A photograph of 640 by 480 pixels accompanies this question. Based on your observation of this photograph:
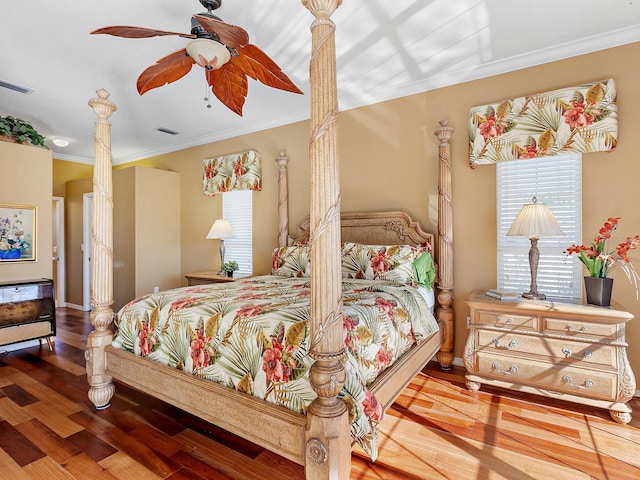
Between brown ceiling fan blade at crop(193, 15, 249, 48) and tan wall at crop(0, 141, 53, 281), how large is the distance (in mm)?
3364

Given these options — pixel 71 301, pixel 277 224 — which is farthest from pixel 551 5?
pixel 71 301

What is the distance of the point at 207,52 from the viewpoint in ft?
6.81

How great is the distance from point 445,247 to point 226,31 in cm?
240

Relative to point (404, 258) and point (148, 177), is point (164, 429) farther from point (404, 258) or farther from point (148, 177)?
point (148, 177)

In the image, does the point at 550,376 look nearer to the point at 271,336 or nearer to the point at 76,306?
the point at 271,336

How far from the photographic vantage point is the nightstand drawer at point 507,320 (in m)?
2.53

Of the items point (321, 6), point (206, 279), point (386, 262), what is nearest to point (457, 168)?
point (386, 262)

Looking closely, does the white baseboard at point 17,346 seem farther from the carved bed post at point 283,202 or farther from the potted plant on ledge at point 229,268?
the carved bed post at point 283,202

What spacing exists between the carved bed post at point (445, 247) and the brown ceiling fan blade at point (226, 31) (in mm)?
1950

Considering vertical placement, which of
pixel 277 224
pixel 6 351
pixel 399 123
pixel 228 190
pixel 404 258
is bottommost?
pixel 6 351

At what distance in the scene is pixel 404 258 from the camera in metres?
3.08

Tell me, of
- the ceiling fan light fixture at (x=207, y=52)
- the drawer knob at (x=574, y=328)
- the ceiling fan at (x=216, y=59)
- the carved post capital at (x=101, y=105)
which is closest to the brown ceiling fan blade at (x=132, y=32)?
the ceiling fan at (x=216, y=59)

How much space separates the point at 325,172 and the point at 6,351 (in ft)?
14.6

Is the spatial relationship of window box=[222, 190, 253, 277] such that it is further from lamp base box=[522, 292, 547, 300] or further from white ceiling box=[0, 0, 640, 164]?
lamp base box=[522, 292, 547, 300]
